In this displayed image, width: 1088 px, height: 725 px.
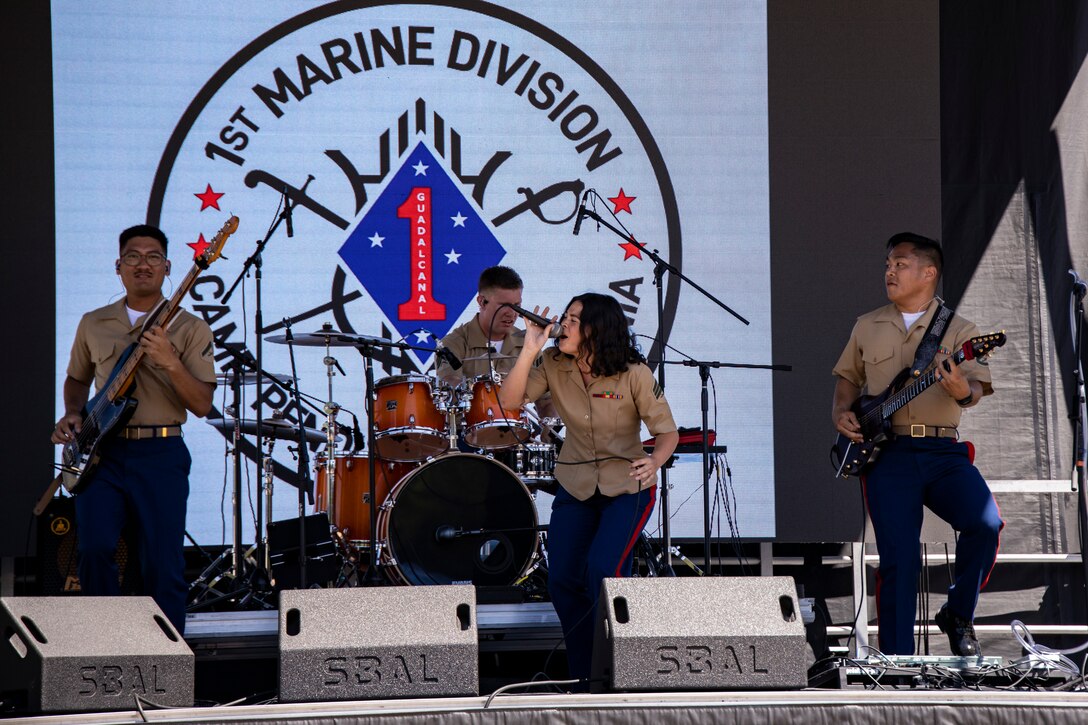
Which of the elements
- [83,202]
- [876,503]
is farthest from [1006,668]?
[83,202]

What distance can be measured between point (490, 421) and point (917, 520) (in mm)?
2074

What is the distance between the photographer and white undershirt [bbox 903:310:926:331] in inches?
202

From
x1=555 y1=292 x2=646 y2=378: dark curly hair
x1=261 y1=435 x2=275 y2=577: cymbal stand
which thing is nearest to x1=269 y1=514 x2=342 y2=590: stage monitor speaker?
x1=261 y1=435 x2=275 y2=577: cymbal stand

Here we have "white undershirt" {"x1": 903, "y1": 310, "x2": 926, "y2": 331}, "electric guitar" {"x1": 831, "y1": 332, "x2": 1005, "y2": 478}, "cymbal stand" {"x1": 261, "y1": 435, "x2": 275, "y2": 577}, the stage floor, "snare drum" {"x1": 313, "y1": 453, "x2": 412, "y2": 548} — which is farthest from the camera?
"cymbal stand" {"x1": 261, "y1": 435, "x2": 275, "y2": 577}

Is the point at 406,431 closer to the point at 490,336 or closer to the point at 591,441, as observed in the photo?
the point at 490,336

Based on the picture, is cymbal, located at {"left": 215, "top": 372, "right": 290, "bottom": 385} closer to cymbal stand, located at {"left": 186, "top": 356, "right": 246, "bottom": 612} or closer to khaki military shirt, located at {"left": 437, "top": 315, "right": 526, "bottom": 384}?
cymbal stand, located at {"left": 186, "top": 356, "right": 246, "bottom": 612}

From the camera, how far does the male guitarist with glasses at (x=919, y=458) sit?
4.77m

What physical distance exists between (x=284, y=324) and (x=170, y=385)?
1372 mm

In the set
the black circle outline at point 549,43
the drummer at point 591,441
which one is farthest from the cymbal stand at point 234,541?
the drummer at point 591,441

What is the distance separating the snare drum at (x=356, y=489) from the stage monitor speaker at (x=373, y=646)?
2.48m

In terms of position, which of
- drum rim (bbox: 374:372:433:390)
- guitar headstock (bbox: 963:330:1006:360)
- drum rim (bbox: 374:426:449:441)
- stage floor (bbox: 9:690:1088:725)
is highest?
guitar headstock (bbox: 963:330:1006:360)

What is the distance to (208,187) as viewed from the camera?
651 cm

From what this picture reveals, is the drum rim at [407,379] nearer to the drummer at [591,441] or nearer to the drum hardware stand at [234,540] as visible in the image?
the drum hardware stand at [234,540]

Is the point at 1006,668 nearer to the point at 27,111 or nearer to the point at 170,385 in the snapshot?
the point at 170,385
